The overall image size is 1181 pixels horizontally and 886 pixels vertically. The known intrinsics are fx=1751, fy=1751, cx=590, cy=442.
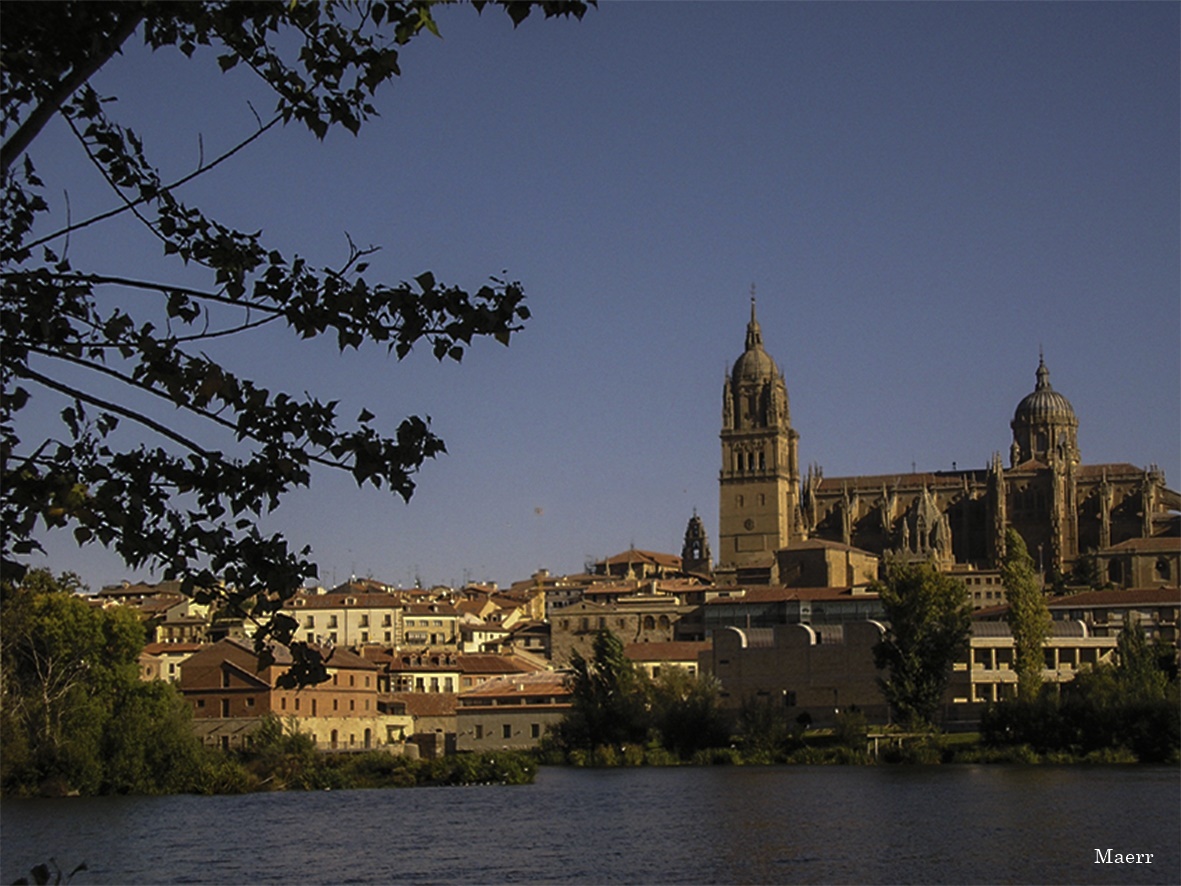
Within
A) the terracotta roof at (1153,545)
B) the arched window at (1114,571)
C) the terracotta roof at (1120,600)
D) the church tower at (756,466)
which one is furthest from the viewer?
the church tower at (756,466)

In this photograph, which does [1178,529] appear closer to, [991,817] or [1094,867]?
[991,817]

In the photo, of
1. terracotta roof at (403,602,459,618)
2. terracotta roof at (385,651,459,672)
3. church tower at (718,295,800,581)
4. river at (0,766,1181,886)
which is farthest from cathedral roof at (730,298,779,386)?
river at (0,766,1181,886)

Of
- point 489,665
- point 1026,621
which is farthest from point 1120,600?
point 489,665

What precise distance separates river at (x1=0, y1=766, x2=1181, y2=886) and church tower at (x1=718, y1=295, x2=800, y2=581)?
247 feet

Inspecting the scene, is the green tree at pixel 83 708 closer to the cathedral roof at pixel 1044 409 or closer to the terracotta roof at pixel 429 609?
the terracotta roof at pixel 429 609

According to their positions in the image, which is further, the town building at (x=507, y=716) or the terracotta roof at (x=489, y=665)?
the terracotta roof at (x=489, y=665)

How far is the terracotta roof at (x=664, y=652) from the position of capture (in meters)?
75.1

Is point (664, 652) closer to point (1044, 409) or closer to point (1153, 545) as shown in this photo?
point (1153, 545)

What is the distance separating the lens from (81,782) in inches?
1602

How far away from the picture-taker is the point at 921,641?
5231 centimetres

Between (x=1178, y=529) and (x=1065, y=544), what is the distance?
7.09 m

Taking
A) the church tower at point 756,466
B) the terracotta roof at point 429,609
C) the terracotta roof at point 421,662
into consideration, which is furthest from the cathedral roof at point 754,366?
the terracotta roof at point 421,662

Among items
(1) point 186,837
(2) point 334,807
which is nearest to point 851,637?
(2) point 334,807

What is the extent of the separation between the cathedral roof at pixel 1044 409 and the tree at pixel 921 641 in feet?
252
